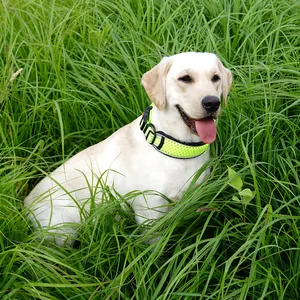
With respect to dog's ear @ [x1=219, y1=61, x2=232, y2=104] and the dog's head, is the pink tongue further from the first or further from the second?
dog's ear @ [x1=219, y1=61, x2=232, y2=104]

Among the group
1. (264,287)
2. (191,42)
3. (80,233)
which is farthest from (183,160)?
(191,42)

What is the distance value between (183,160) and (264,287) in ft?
2.46

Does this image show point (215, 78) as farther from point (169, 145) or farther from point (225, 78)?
point (169, 145)

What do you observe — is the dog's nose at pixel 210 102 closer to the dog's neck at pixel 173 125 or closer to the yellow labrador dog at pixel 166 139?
the yellow labrador dog at pixel 166 139

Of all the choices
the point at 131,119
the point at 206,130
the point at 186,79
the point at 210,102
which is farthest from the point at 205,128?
the point at 131,119

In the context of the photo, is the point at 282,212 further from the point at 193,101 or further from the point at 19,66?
the point at 19,66

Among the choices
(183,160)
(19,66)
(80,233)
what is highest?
(19,66)

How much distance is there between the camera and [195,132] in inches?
108

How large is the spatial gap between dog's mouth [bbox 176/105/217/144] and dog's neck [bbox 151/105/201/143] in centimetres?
5

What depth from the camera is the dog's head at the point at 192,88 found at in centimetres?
264

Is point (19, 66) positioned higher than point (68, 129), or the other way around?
point (19, 66)

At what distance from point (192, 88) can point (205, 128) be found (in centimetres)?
18

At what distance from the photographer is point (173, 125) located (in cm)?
280

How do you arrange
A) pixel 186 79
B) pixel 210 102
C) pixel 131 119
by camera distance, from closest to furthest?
pixel 210 102 → pixel 186 79 → pixel 131 119
